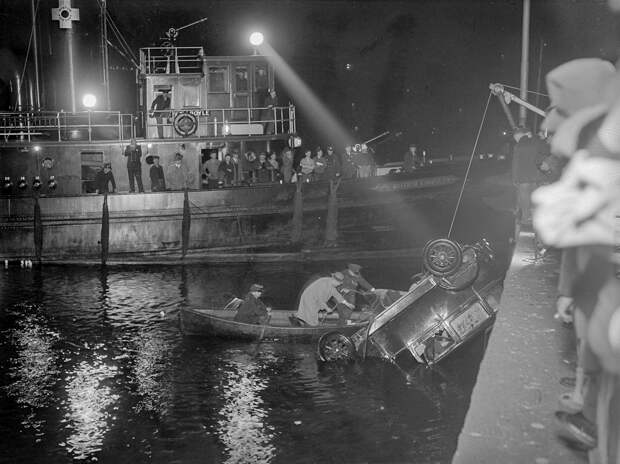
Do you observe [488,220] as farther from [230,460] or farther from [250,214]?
[230,460]

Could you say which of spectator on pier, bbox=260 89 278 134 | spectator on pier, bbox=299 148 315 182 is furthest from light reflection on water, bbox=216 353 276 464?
spectator on pier, bbox=260 89 278 134

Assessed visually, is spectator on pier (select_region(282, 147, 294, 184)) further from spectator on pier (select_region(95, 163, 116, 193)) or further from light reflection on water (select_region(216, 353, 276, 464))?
light reflection on water (select_region(216, 353, 276, 464))

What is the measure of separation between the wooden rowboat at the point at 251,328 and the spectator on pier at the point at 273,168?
37.8ft

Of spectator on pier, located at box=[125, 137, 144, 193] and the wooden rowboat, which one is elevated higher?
spectator on pier, located at box=[125, 137, 144, 193]

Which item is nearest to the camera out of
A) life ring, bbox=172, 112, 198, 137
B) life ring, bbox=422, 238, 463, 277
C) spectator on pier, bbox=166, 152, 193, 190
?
life ring, bbox=422, 238, 463, 277

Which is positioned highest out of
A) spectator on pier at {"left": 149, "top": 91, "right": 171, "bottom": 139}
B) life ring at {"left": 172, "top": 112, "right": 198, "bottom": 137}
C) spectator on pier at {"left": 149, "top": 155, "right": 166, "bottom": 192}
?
spectator on pier at {"left": 149, "top": 91, "right": 171, "bottom": 139}

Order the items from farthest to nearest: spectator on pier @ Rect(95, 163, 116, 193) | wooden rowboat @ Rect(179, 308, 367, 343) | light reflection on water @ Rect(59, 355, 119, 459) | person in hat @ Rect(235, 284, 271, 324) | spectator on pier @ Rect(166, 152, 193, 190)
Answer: spectator on pier @ Rect(166, 152, 193, 190) < spectator on pier @ Rect(95, 163, 116, 193) < person in hat @ Rect(235, 284, 271, 324) < wooden rowboat @ Rect(179, 308, 367, 343) < light reflection on water @ Rect(59, 355, 119, 459)

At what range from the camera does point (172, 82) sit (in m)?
26.5

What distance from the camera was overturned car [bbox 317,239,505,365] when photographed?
12031 mm

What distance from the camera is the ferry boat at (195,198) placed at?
23.1 metres

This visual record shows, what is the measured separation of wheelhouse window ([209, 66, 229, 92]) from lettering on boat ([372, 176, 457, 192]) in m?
6.74

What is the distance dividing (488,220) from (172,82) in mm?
12909

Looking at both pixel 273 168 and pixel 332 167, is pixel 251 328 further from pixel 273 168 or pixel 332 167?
pixel 332 167

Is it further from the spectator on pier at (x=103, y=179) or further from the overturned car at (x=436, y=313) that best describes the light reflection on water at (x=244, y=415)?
the spectator on pier at (x=103, y=179)
